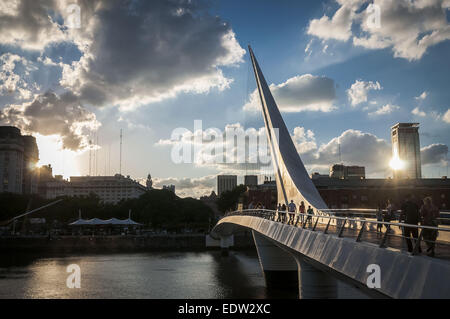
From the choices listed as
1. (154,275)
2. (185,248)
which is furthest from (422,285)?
(185,248)

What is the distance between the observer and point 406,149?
5679 inches

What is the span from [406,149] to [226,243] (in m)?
105

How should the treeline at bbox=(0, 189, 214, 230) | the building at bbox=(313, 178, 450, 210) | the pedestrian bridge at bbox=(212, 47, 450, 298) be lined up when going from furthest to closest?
the treeline at bbox=(0, 189, 214, 230), the building at bbox=(313, 178, 450, 210), the pedestrian bridge at bbox=(212, 47, 450, 298)

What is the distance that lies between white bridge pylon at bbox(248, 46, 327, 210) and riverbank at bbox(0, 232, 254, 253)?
2809cm

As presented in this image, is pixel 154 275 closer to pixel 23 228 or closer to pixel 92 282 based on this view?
pixel 92 282

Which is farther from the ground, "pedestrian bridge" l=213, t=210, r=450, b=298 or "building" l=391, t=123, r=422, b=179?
"building" l=391, t=123, r=422, b=179

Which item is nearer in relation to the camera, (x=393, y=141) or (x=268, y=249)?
(x=268, y=249)

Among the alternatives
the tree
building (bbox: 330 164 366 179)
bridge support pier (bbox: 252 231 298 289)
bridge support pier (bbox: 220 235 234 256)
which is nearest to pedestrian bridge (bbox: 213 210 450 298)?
bridge support pier (bbox: 252 231 298 289)

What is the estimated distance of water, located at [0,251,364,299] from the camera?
26.5 meters

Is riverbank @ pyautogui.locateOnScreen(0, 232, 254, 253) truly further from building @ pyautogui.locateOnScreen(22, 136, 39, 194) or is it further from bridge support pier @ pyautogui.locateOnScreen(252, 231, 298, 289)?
building @ pyautogui.locateOnScreen(22, 136, 39, 194)

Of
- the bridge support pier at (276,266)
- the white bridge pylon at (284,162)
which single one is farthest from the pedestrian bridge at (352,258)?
the white bridge pylon at (284,162)

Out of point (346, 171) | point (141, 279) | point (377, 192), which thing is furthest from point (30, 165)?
point (141, 279)

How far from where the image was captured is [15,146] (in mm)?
140875
